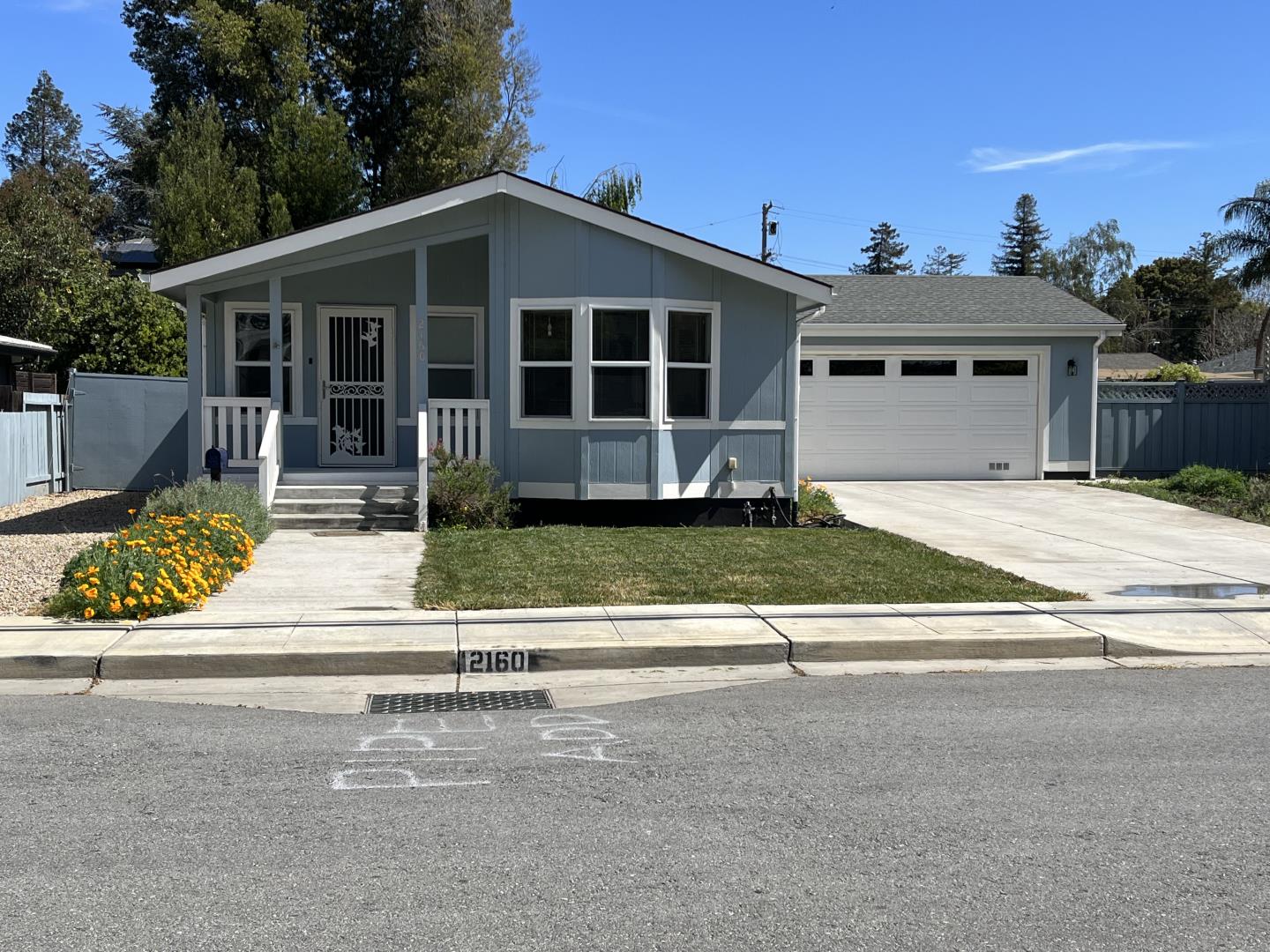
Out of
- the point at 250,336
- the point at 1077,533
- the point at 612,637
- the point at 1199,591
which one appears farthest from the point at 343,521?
the point at 1199,591

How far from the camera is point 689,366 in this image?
14547 millimetres

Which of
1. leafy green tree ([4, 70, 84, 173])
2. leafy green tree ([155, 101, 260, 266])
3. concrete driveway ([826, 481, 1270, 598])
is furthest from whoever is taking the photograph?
leafy green tree ([4, 70, 84, 173])

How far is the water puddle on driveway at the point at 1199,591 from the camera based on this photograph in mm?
9906

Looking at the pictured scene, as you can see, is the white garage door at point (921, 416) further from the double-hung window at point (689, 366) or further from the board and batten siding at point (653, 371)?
the double-hung window at point (689, 366)

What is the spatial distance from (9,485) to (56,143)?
5487 cm

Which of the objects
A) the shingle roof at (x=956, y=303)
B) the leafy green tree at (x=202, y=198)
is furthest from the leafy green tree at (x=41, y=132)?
the shingle roof at (x=956, y=303)

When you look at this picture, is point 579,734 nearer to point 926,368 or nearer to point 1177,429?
point 926,368

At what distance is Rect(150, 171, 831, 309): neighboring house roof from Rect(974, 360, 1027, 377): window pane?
8508 mm

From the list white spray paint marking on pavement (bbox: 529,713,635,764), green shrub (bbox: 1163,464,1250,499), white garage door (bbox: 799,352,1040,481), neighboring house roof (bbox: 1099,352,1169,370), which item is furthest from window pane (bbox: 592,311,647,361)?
neighboring house roof (bbox: 1099,352,1169,370)

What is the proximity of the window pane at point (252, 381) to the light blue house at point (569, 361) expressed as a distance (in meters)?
0.54

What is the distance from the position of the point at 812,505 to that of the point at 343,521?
5998mm

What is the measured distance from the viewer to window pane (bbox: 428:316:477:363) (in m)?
16.0

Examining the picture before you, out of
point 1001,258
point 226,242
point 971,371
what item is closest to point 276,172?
point 226,242

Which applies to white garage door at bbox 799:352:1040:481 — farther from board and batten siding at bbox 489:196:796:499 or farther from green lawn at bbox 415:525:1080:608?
green lawn at bbox 415:525:1080:608
